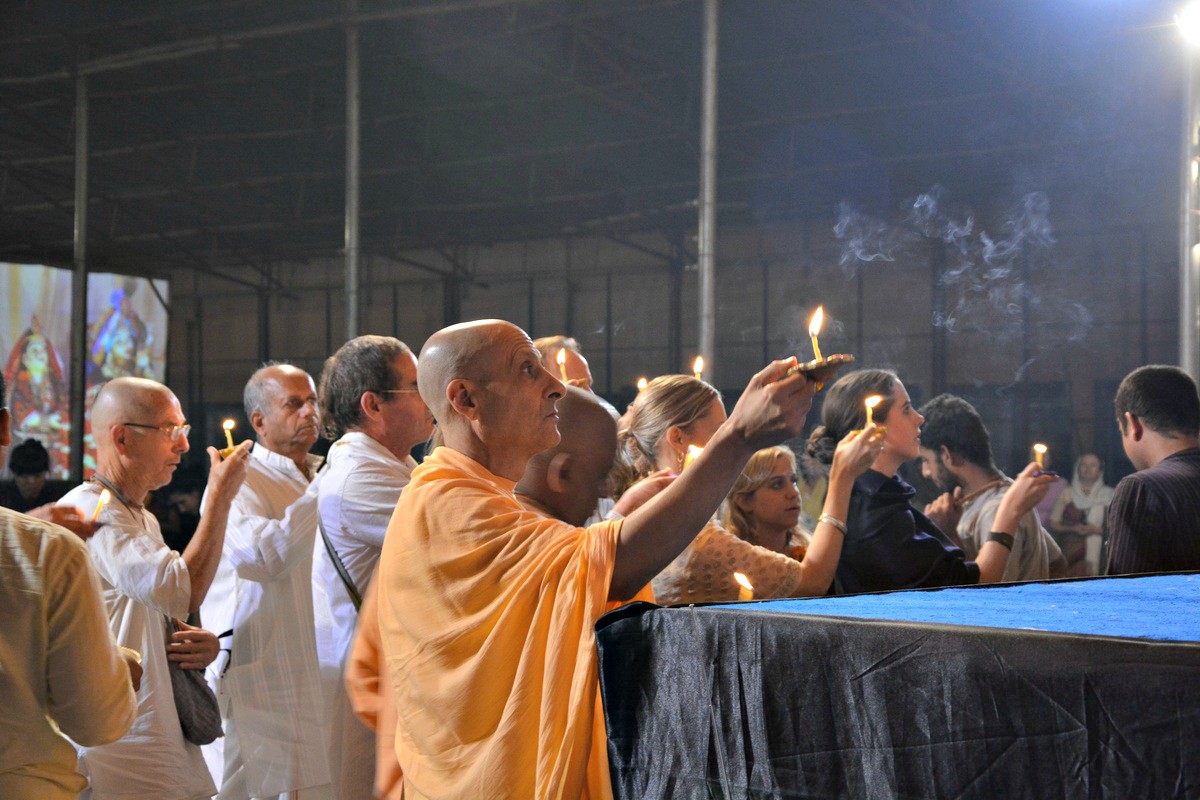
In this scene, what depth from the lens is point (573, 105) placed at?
9.30 meters

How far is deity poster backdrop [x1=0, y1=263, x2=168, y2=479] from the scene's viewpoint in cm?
887

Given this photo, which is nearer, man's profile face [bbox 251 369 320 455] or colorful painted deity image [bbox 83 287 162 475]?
man's profile face [bbox 251 369 320 455]

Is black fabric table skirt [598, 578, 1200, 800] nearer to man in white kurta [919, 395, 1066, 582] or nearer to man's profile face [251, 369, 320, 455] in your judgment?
man's profile face [251, 369, 320, 455]

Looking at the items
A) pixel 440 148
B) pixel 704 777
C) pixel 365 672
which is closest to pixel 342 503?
pixel 365 672

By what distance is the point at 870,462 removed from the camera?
105 inches

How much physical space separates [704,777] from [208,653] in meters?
1.82

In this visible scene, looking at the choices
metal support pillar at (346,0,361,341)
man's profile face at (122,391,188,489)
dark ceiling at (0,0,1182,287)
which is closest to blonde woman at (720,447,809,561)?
man's profile face at (122,391,188,489)

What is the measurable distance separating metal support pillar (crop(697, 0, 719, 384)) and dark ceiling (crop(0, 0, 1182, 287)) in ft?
5.12

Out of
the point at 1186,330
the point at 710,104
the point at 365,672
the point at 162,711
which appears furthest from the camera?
the point at 710,104

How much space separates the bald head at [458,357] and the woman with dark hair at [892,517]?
1.45 meters

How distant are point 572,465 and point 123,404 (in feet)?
4.84

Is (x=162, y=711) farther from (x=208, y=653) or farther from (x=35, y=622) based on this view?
(x=35, y=622)

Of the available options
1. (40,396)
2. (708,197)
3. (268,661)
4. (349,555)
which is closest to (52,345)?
(40,396)

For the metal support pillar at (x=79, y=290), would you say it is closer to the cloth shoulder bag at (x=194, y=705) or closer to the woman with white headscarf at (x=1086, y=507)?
the cloth shoulder bag at (x=194, y=705)
